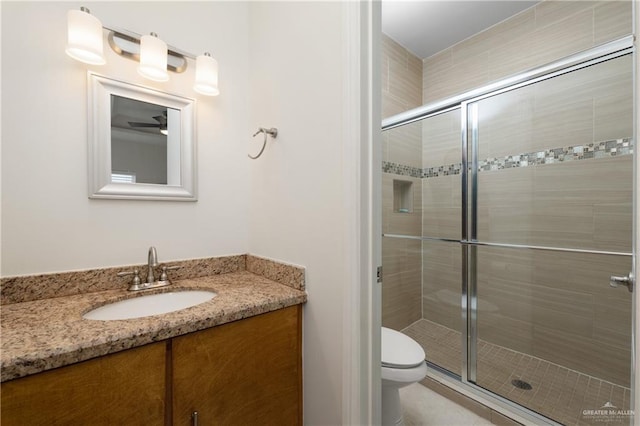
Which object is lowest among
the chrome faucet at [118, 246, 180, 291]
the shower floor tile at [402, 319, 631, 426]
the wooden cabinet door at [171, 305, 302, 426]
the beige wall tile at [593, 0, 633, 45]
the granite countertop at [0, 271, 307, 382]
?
the shower floor tile at [402, 319, 631, 426]

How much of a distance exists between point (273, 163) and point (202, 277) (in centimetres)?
64

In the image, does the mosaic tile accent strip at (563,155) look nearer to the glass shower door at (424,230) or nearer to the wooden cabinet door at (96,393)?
the glass shower door at (424,230)

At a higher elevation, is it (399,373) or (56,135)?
(56,135)

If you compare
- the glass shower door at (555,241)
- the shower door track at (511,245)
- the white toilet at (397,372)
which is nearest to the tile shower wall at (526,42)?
the glass shower door at (555,241)

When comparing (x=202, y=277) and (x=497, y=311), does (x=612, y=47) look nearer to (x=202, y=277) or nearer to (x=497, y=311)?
(x=497, y=311)

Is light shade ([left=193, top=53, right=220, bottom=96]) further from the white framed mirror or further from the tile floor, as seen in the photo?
the tile floor

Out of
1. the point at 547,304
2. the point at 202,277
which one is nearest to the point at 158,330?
the point at 202,277

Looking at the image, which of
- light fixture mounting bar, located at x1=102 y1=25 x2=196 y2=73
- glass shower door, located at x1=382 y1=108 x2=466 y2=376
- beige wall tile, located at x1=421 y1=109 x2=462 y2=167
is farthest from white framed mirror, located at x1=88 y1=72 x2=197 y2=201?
beige wall tile, located at x1=421 y1=109 x2=462 y2=167

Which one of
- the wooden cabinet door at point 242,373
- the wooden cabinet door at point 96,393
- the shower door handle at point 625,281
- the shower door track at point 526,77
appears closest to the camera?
the wooden cabinet door at point 96,393

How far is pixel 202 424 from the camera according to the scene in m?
0.78

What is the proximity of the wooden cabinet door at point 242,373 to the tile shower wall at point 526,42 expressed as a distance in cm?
240

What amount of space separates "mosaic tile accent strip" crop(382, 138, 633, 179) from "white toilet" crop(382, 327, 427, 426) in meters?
1.38

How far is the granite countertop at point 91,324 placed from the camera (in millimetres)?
566

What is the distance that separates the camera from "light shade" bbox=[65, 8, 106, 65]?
89 cm
